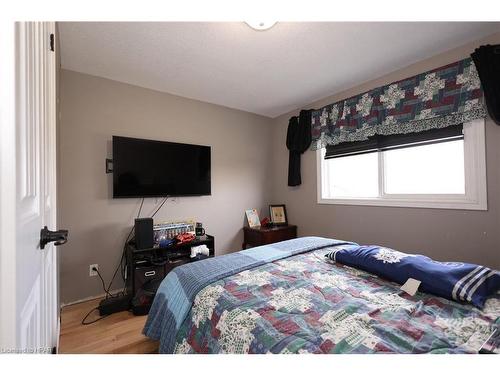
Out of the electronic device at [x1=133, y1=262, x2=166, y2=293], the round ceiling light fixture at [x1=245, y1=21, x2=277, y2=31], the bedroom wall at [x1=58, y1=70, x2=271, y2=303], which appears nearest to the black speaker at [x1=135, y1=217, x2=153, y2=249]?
the electronic device at [x1=133, y1=262, x2=166, y2=293]

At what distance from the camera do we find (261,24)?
1.55 m

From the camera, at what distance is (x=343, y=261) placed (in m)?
1.42

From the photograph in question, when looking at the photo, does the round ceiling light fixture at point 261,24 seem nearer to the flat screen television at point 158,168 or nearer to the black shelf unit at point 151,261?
the flat screen television at point 158,168

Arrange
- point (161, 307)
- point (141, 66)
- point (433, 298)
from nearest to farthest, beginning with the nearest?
point (433, 298)
point (161, 307)
point (141, 66)

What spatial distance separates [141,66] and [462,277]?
9.45 feet

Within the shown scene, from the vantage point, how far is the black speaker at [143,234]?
216 cm

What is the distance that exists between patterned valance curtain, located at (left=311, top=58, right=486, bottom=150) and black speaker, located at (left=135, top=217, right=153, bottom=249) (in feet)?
7.89

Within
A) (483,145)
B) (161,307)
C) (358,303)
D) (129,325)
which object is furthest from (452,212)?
(129,325)

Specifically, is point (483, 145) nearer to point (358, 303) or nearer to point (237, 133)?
point (358, 303)

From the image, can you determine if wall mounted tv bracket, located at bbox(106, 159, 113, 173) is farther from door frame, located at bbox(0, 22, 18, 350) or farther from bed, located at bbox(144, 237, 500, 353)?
door frame, located at bbox(0, 22, 18, 350)

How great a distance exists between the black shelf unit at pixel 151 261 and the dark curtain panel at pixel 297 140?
5.77 feet

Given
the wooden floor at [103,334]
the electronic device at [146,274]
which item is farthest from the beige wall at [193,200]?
the electronic device at [146,274]

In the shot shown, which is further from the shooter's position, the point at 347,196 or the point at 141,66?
the point at 347,196

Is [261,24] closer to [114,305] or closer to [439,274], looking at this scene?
[439,274]
